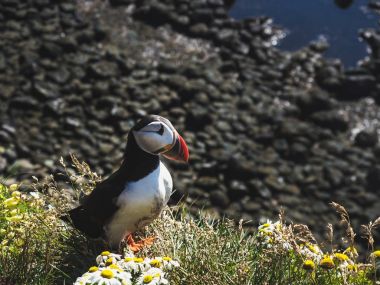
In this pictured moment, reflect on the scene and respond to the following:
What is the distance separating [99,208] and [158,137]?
590mm

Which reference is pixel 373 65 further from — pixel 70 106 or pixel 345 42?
pixel 70 106

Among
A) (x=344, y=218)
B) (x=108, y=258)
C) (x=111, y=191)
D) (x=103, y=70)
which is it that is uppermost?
(x=344, y=218)

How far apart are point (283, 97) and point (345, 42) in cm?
457

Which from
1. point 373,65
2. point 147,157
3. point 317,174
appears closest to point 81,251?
point 147,157

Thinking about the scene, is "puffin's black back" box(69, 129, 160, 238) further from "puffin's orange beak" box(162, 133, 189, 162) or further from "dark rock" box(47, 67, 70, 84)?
"dark rock" box(47, 67, 70, 84)

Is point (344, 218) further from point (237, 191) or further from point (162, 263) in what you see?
point (237, 191)

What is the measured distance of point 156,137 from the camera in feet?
15.2

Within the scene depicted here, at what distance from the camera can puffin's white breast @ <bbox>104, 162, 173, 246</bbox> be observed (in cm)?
456

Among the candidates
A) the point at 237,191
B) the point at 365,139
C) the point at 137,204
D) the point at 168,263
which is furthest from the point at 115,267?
the point at 365,139

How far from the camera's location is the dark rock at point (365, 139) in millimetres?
16781

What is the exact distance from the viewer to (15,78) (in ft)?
53.6

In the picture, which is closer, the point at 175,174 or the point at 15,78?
the point at 175,174

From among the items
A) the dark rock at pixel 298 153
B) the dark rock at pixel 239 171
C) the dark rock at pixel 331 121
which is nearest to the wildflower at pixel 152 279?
the dark rock at pixel 239 171

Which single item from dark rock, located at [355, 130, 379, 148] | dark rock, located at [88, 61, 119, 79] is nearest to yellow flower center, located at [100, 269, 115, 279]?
dark rock, located at [88, 61, 119, 79]
